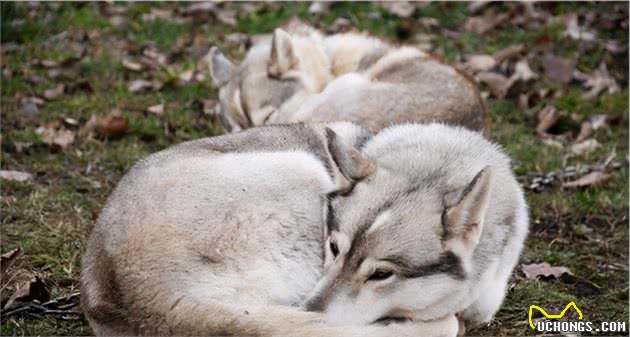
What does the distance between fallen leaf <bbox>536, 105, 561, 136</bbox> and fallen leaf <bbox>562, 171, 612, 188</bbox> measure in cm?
114

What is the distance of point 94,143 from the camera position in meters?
7.07

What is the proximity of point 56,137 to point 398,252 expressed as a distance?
421 centimetres

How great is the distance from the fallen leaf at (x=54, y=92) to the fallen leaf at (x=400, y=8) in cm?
411

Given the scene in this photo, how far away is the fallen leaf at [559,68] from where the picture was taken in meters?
9.04

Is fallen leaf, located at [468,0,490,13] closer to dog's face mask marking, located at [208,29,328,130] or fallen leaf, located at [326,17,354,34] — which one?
fallen leaf, located at [326,17,354,34]

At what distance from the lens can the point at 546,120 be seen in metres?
7.73

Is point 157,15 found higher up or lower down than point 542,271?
lower down

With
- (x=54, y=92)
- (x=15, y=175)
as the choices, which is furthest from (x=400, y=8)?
(x=15, y=175)

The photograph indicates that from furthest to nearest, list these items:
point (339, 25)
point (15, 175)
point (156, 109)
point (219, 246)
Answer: point (339, 25)
point (156, 109)
point (15, 175)
point (219, 246)

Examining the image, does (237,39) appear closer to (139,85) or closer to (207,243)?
(139,85)

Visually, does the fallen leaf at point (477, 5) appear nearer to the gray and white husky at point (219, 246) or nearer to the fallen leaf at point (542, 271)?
the fallen leaf at point (542, 271)

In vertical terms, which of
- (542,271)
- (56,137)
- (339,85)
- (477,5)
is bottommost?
(477,5)

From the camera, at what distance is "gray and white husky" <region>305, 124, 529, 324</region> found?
3.57 meters

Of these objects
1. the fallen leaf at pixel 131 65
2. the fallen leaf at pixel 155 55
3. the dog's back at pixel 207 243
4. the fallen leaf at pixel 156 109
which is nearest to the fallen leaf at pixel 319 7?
the fallen leaf at pixel 155 55
